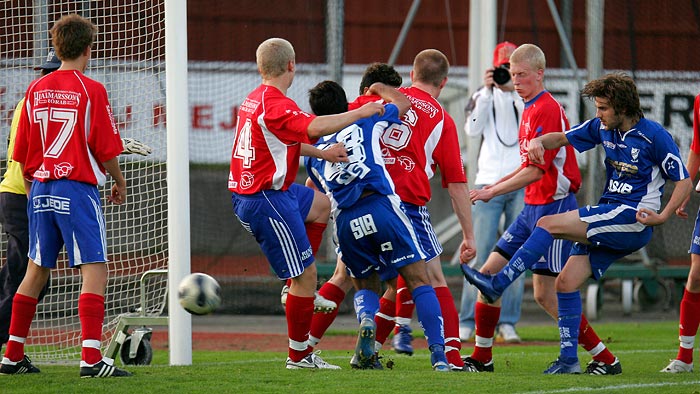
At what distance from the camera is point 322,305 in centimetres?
726

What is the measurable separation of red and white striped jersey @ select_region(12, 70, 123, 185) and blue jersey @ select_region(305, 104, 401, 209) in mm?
1419

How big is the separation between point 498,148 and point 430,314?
12.8 feet

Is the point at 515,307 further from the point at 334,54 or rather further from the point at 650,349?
the point at 334,54

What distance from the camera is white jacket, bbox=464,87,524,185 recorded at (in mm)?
10414

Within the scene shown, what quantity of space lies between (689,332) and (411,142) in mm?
2448

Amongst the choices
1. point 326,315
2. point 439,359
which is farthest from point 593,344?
point 326,315

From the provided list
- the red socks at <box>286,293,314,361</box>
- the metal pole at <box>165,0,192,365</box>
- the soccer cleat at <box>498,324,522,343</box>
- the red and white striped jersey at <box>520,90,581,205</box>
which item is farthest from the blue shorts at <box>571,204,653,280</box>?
the soccer cleat at <box>498,324,522,343</box>

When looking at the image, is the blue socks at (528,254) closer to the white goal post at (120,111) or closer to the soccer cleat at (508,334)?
the white goal post at (120,111)

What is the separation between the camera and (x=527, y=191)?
7.78 meters

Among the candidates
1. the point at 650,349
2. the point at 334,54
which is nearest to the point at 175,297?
the point at 650,349

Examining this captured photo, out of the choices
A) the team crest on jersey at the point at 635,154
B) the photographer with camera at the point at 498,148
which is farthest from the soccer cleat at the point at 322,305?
the photographer with camera at the point at 498,148

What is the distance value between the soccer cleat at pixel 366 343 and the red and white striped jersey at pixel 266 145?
3.52ft

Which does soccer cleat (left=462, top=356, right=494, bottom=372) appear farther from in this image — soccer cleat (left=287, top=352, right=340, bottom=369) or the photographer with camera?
the photographer with camera

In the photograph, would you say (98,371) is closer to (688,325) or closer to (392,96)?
(392,96)
